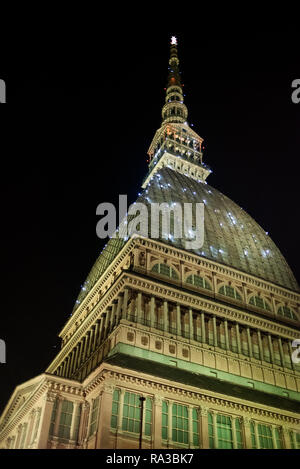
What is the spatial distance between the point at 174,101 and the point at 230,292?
190 feet

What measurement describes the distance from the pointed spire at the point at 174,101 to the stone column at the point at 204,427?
70413mm

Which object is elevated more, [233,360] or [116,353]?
[233,360]

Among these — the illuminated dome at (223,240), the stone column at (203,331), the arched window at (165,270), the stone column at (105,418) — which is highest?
the illuminated dome at (223,240)

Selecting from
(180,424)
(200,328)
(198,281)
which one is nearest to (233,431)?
(180,424)

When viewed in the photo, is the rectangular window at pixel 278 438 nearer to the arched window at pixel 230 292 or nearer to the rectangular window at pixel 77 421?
the rectangular window at pixel 77 421

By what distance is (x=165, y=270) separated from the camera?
57.4m

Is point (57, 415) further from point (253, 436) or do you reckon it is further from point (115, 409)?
point (253, 436)

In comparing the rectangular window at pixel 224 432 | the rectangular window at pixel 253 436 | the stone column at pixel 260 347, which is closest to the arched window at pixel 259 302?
the stone column at pixel 260 347

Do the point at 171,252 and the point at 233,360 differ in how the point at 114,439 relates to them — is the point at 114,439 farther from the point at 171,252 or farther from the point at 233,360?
the point at 171,252

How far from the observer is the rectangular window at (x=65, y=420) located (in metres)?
40.6

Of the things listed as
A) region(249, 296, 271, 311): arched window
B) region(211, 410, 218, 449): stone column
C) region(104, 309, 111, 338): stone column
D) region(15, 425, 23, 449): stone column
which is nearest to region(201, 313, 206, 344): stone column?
region(249, 296, 271, 311): arched window

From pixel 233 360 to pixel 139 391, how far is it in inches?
634
